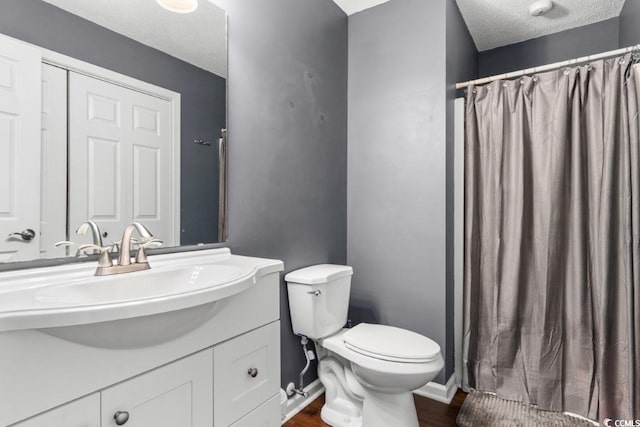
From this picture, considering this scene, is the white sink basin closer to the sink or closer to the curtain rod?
the sink

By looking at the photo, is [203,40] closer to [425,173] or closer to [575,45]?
[425,173]

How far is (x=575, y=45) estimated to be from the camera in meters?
2.42

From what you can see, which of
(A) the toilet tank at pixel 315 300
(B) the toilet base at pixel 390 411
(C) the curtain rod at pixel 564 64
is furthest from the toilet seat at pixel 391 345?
(C) the curtain rod at pixel 564 64

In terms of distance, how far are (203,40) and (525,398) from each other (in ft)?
8.16

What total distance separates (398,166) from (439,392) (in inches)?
53.2

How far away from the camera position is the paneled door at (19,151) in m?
0.91

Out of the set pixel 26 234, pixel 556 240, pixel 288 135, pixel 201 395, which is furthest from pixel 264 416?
pixel 556 240

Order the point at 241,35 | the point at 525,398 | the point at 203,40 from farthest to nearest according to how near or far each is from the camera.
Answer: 1. the point at 525,398
2. the point at 241,35
3. the point at 203,40

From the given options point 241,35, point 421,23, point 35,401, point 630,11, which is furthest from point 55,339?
point 630,11

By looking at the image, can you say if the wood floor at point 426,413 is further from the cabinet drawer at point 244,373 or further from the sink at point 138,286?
the sink at point 138,286

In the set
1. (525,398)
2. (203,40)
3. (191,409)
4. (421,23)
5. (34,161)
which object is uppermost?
(421,23)

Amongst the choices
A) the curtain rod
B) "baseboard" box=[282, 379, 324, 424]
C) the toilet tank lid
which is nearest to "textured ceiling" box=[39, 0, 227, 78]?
the toilet tank lid

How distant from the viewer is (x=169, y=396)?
0.92m

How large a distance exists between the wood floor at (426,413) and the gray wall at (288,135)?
174mm
